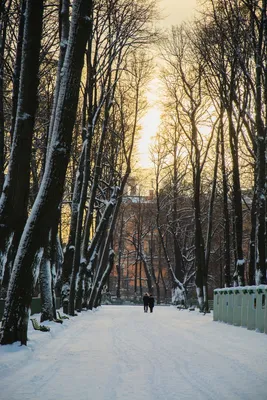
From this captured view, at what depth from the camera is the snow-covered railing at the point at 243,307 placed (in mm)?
15047

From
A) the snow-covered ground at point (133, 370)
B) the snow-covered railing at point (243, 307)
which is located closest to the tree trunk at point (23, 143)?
the snow-covered ground at point (133, 370)

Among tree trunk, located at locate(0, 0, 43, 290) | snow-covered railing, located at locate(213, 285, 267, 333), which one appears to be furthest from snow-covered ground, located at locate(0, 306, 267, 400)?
snow-covered railing, located at locate(213, 285, 267, 333)

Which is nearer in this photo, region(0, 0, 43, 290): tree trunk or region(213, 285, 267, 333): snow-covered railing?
region(0, 0, 43, 290): tree trunk

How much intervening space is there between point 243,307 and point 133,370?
34.7ft

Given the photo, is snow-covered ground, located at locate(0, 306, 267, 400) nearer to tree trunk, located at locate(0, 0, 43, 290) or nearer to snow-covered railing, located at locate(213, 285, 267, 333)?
tree trunk, located at locate(0, 0, 43, 290)

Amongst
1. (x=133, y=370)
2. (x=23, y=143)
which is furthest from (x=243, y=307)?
(x=133, y=370)

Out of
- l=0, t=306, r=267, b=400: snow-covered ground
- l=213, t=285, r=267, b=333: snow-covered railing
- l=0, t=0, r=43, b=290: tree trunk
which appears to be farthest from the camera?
l=213, t=285, r=267, b=333: snow-covered railing

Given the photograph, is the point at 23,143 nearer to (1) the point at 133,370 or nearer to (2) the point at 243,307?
(1) the point at 133,370

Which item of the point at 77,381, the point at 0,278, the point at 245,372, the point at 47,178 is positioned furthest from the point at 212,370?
the point at 0,278

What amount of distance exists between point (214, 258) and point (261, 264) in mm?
40080

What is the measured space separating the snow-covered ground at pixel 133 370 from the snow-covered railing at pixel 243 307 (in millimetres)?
3187

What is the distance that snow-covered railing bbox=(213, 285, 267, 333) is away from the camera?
49.4 ft

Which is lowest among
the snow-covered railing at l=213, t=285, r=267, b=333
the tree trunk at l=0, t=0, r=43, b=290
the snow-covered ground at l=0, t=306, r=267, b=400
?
the snow-covered ground at l=0, t=306, r=267, b=400

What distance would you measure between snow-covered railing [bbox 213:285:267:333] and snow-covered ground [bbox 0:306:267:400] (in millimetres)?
3187
